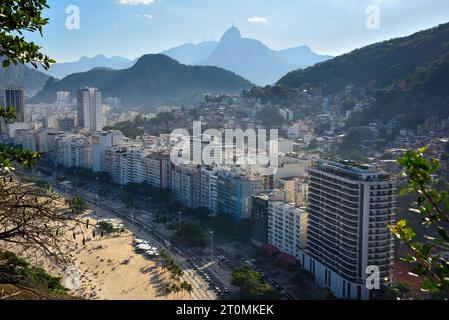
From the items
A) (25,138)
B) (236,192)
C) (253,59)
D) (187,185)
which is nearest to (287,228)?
(236,192)

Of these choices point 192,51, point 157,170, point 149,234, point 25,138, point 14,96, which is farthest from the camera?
point 192,51

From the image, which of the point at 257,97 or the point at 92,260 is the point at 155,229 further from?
the point at 257,97

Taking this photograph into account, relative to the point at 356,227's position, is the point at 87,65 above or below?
above

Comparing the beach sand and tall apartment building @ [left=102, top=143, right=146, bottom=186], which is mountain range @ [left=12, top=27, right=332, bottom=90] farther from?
the beach sand

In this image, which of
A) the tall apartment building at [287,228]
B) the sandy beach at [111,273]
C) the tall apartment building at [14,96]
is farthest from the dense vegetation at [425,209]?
the tall apartment building at [14,96]

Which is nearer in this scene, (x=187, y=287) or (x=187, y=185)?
(x=187, y=287)

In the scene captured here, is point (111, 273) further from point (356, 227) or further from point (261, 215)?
point (356, 227)

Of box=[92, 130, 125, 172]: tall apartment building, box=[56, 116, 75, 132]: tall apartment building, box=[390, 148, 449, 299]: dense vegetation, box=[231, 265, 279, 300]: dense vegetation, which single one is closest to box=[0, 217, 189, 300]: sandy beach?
box=[231, 265, 279, 300]: dense vegetation

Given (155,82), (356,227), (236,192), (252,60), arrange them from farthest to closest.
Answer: (252,60)
(155,82)
(236,192)
(356,227)
